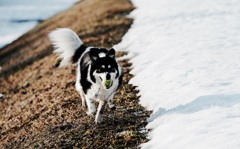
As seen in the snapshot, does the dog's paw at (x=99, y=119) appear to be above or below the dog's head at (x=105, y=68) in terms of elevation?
below

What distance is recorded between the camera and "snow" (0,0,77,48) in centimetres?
5801

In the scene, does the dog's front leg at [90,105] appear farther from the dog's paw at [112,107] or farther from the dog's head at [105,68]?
the dog's head at [105,68]

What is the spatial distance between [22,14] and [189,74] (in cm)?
6324

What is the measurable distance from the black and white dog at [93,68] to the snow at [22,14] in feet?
126

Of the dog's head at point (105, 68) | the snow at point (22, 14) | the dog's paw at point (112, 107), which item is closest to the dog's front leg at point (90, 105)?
the dog's paw at point (112, 107)

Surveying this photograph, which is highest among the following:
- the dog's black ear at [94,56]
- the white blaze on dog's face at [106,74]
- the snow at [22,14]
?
the snow at [22,14]

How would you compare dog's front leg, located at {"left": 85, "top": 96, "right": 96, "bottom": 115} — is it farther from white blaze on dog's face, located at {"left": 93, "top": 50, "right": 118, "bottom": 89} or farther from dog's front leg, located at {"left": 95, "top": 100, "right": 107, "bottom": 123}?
white blaze on dog's face, located at {"left": 93, "top": 50, "right": 118, "bottom": 89}

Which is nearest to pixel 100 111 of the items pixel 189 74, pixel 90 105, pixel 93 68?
pixel 90 105

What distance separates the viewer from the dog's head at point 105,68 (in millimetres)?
9945

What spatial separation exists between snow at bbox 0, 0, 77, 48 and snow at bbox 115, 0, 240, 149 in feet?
101

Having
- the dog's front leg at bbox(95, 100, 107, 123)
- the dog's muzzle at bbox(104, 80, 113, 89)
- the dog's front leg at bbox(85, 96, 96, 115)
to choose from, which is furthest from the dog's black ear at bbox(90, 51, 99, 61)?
the dog's front leg at bbox(85, 96, 96, 115)

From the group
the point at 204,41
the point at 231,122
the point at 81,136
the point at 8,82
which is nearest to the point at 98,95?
the point at 81,136

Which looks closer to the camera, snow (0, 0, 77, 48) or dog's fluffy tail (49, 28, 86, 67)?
dog's fluffy tail (49, 28, 86, 67)

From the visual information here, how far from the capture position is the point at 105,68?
392 inches
